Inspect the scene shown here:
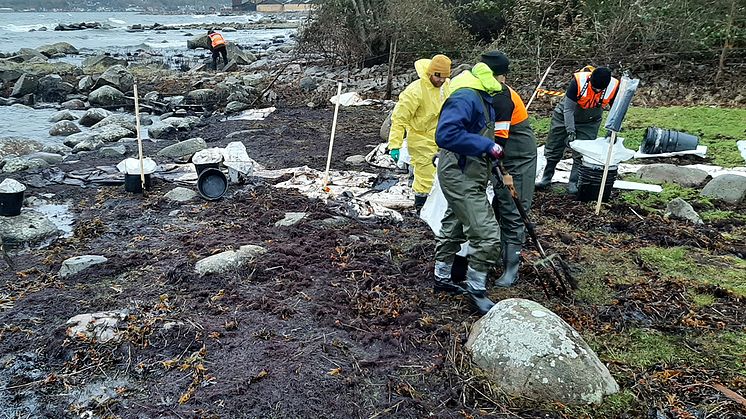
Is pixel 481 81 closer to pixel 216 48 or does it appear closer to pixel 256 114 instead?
pixel 256 114

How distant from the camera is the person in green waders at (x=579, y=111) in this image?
257 inches

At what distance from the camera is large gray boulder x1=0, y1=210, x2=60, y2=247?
6.43 m

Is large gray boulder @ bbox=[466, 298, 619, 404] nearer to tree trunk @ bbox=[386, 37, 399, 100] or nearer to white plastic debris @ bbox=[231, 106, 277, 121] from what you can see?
white plastic debris @ bbox=[231, 106, 277, 121]

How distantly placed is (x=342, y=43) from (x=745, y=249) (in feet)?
45.9

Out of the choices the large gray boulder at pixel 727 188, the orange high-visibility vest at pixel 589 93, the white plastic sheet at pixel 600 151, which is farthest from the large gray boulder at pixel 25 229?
the large gray boulder at pixel 727 188

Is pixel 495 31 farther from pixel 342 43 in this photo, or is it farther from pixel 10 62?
pixel 10 62

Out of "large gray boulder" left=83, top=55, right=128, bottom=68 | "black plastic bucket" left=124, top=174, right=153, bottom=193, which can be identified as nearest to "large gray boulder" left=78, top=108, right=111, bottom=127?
"black plastic bucket" left=124, top=174, right=153, bottom=193

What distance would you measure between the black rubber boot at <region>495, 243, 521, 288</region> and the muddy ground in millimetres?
136

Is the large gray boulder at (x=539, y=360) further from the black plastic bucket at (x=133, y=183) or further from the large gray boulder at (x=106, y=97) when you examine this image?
the large gray boulder at (x=106, y=97)

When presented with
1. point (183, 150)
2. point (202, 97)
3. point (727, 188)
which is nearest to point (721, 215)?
point (727, 188)

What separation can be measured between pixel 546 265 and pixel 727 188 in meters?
3.57

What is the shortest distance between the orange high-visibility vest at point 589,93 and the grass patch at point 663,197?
117 cm

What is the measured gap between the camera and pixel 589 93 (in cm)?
661

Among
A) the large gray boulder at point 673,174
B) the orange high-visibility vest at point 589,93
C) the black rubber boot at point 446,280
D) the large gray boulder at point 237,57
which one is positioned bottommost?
the large gray boulder at point 237,57
